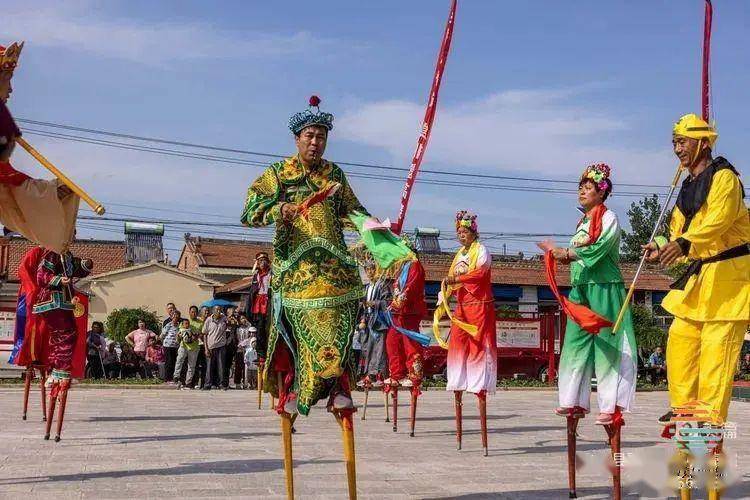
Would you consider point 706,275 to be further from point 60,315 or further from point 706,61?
point 60,315

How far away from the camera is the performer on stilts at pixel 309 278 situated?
6.18 meters

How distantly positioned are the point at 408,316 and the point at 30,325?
4.16 m

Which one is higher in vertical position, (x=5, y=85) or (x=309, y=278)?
(x=5, y=85)

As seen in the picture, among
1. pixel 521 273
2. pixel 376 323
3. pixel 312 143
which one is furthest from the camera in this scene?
pixel 521 273

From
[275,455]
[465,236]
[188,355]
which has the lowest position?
[275,455]

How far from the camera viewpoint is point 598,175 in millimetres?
7336

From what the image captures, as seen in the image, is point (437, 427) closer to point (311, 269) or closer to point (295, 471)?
point (295, 471)

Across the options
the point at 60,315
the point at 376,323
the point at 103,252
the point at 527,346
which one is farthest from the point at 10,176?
the point at 103,252

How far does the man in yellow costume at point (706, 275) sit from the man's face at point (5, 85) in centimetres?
370

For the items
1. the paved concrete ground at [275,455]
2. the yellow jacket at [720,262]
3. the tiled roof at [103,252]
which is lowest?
the paved concrete ground at [275,455]

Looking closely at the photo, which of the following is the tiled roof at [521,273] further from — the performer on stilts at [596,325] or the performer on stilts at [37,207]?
the performer on stilts at [37,207]

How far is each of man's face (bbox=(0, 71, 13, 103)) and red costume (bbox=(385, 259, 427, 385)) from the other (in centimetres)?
687

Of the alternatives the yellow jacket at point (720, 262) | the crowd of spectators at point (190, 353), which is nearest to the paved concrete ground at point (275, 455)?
the yellow jacket at point (720, 262)

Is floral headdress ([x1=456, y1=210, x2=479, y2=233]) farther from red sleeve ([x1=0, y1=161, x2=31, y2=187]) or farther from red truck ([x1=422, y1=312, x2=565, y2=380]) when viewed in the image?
red truck ([x1=422, y1=312, x2=565, y2=380])
